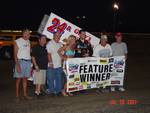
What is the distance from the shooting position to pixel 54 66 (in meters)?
10.6

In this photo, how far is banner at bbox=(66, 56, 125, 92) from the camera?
10906 mm

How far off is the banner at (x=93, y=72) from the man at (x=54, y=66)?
27 cm

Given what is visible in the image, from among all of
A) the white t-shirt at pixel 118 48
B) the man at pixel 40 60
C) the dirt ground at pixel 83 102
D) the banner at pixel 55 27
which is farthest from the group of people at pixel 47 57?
the banner at pixel 55 27

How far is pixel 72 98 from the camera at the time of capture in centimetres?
1045

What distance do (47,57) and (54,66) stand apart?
0.36 meters

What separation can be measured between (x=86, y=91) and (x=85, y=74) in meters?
0.64

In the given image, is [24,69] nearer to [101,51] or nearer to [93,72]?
[93,72]

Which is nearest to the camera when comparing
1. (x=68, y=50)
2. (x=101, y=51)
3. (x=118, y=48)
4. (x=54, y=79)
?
(x=54, y=79)

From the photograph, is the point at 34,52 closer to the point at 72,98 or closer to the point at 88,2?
the point at 72,98

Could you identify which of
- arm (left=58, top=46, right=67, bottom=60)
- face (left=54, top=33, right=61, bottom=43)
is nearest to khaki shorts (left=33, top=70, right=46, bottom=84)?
arm (left=58, top=46, right=67, bottom=60)

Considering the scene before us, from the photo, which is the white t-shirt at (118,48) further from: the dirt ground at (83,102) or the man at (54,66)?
the man at (54,66)

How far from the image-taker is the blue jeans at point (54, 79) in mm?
10633

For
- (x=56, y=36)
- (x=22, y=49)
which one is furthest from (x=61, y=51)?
(x=22, y=49)

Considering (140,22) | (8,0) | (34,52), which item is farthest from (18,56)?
(8,0)
